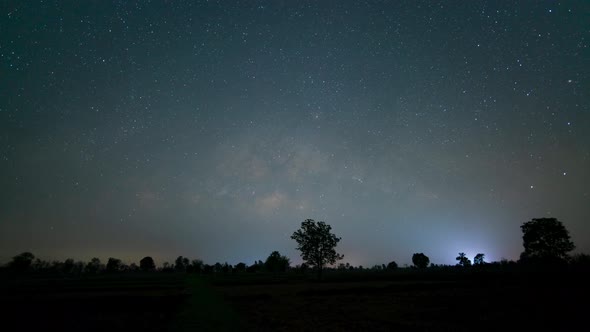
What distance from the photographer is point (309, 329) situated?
18.1 m

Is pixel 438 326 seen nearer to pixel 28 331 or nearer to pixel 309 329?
pixel 309 329

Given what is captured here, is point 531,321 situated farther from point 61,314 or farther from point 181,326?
point 61,314

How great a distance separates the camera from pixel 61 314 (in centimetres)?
2578

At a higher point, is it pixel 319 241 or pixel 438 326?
pixel 319 241

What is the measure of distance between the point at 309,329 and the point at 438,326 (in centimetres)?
710

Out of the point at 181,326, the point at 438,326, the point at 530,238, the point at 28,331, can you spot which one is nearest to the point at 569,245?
the point at 530,238

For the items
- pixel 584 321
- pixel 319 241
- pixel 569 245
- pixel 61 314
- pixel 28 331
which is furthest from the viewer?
pixel 569 245

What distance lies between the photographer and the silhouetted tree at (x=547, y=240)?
88387 mm

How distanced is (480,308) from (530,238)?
88.5 m

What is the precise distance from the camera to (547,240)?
90.2 metres

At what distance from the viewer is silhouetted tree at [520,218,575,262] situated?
8839 cm

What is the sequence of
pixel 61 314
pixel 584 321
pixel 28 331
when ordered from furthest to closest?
pixel 61 314 → pixel 28 331 → pixel 584 321

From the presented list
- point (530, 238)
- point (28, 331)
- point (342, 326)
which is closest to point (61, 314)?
point (28, 331)

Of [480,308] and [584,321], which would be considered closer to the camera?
[584,321]
